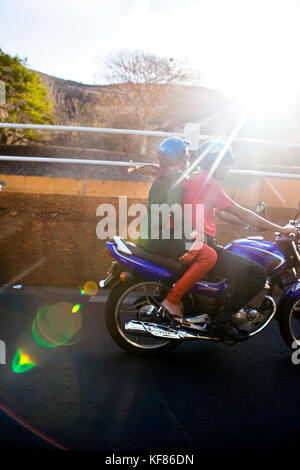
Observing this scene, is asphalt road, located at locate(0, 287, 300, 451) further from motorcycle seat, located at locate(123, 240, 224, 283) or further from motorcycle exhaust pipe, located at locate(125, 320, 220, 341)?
motorcycle seat, located at locate(123, 240, 224, 283)

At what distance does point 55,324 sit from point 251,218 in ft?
7.05

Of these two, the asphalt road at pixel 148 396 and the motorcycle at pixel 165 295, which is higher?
the motorcycle at pixel 165 295

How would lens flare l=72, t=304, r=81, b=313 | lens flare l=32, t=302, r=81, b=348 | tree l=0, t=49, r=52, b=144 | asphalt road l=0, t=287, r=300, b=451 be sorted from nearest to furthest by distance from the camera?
asphalt road l=0, t=287, r=300, b=451, lens flare l=32, t=302, r=81, b=348, lens flare l=72, t=304, r=81, b=313, tree l=0, t=49, r=52, b=144

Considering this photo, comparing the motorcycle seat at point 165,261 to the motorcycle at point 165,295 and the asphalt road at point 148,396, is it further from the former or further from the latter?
the asphalt road at point 148,396

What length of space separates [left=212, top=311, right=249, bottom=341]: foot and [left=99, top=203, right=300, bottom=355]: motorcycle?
41mm

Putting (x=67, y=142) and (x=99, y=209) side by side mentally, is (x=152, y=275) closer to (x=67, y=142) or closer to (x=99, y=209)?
(x=99, y=209)

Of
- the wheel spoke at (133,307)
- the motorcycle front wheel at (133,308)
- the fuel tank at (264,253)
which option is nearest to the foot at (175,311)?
the motorcycle front wheel at (133,308)

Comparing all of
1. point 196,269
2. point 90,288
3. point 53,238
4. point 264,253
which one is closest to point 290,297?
point 264,253

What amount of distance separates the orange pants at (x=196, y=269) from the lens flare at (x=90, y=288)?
2.14m

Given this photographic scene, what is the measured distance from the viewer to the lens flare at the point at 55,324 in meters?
4.44

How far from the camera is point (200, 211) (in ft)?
13.1

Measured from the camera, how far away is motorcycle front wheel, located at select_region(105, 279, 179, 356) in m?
4.06

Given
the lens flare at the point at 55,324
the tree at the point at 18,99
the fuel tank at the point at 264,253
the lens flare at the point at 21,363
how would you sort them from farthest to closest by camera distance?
the tree at the point at 18,99
the lens flare at the point at 55,324
the fuel tank at the point at 264,253
the lens flare at the point at 21,363

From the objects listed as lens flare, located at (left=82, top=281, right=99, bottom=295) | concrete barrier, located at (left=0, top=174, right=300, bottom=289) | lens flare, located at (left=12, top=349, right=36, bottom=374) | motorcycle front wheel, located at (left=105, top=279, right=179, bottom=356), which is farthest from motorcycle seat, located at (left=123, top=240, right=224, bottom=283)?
concrete barrier, located at (left=0, top=174, right=300, bottom=289)
